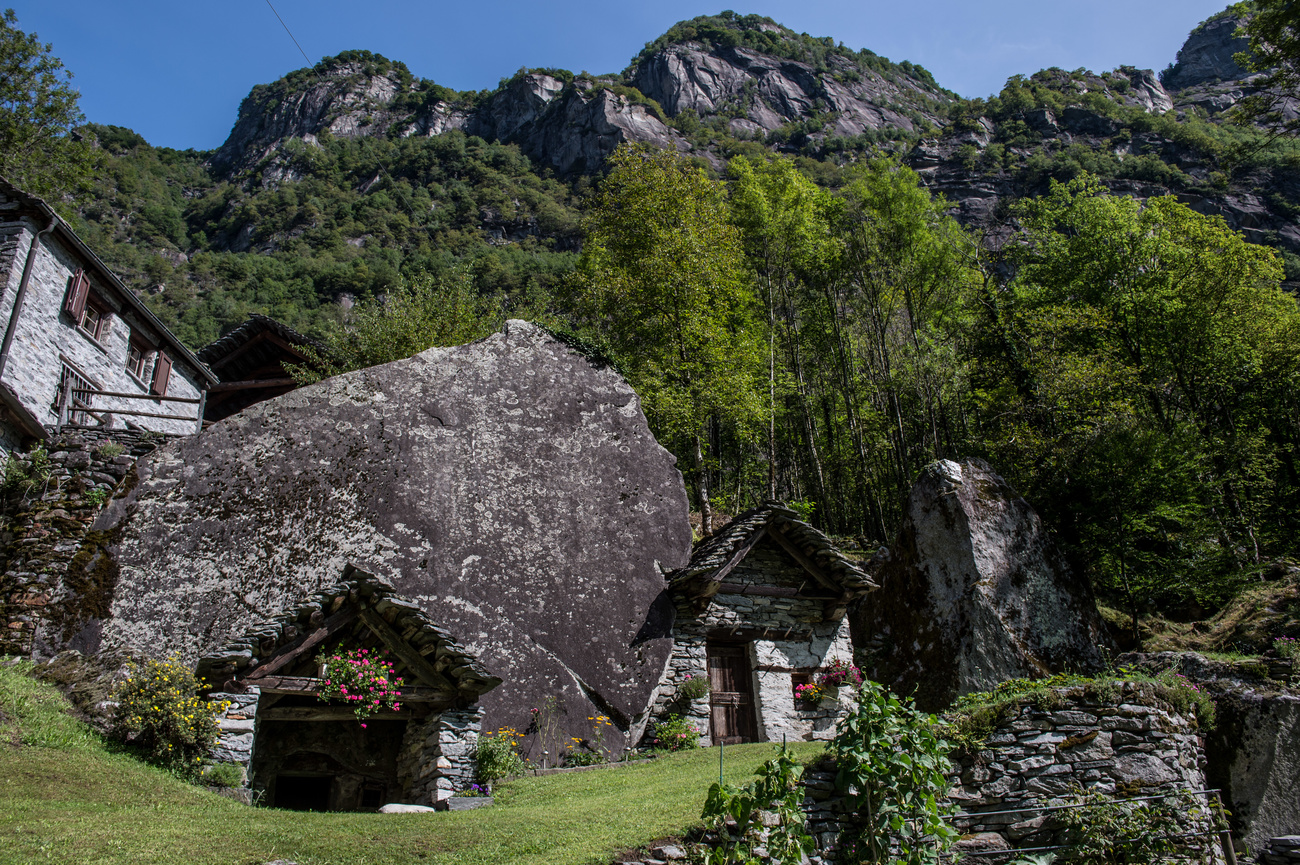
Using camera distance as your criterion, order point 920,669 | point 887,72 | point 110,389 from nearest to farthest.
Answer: point 920,669 < point 110,389 < point 887,72

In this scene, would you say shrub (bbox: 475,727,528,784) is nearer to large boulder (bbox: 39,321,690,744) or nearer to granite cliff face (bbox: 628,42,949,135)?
large boulder (bbox: 39,321,690,744)

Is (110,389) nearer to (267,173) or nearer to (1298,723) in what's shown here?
(1298,723)

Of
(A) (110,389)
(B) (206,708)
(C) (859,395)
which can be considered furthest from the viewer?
(C) (859,395)

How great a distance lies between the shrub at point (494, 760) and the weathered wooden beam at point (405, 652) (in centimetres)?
93

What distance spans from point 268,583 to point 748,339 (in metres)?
14.2

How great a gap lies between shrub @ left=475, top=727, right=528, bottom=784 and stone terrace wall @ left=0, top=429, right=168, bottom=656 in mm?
6377

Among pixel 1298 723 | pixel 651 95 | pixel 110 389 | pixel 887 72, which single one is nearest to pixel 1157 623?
pixel 1298 723

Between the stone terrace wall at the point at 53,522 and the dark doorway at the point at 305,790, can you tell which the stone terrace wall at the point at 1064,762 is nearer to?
the dark doorway at the point at 305,790

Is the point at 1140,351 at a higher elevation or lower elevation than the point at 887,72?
lower

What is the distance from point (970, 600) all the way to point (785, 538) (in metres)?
3.54

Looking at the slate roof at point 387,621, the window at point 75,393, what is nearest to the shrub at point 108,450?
the window at point 75,393

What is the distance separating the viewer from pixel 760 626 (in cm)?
1313

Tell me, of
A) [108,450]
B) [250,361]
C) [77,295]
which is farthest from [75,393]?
[108,450]

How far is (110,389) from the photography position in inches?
780
